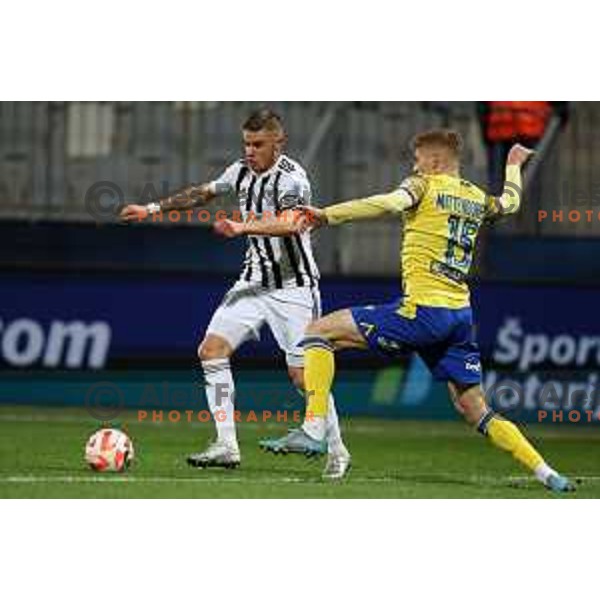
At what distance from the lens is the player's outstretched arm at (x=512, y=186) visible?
10.8 metres

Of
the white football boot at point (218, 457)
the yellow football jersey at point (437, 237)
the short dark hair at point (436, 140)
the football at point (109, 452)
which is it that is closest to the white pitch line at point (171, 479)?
the football at point (109, 452)

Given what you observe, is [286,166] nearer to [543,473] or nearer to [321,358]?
[321,358]

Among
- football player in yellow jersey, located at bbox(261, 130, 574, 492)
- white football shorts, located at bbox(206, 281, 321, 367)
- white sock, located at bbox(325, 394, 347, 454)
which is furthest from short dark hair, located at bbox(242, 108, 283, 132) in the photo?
white sock, located at bbox(325, 394, 347, 454)

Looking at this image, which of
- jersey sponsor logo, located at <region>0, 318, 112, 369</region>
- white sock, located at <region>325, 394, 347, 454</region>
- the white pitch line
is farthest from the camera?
jersey sponsor logo, located at <region>0, 318, 112, 369</region>

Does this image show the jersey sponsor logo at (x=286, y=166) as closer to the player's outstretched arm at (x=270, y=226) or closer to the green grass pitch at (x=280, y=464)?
the player's outstretched arm at (x=270, y=226)

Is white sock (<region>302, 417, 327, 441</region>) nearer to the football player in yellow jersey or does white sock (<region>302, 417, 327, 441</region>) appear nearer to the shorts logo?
the football player in yellow jersey

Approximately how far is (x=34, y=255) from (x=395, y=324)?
25.3 feet

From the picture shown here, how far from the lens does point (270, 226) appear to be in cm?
1009

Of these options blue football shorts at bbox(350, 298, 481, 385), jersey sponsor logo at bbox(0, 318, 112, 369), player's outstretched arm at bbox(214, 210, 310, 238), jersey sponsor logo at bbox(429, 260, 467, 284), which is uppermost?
player's outstretched arm at bbox(214, 210, 310, 238)

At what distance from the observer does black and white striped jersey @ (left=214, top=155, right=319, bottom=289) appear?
11391 millimetres

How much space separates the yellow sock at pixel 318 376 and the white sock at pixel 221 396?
2.93ft

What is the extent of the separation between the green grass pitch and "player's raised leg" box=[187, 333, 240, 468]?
0.32 feet

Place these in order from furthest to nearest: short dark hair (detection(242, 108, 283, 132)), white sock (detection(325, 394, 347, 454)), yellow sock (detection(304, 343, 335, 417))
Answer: short dark hair (detection(242, 108, 283, 132)) < white sock (detection(325, 394, 347, 454)) < yellow sock (detection(304, 343, 335, 417))

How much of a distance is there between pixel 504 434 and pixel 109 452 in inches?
88.8
